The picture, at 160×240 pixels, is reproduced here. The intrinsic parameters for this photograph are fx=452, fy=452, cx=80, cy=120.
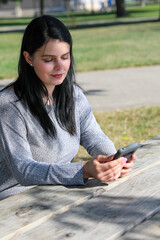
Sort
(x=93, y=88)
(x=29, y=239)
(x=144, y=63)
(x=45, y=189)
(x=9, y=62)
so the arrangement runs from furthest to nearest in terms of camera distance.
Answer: (x=9, y=62)
(x=144, y=63)
(x=93, y=88)
(x=45, y=189)
(x=29, y=239)

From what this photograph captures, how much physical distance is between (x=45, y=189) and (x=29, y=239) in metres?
0.51

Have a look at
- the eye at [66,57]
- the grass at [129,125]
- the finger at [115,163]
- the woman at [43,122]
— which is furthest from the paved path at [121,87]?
the finger at [115,163]

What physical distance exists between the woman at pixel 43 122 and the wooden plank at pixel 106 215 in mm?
148

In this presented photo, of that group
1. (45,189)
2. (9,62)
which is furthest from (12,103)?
(9,62)

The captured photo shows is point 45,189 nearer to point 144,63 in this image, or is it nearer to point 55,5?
point 144,63

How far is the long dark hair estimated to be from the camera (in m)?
2.17

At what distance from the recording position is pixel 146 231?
1.55 meters

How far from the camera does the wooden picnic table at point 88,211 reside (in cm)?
Answer: 154

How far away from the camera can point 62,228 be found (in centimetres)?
157

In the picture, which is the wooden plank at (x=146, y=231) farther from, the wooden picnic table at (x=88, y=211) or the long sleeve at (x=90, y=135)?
the long sleeve at (x=90, y=135)

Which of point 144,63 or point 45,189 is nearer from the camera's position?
point 45,189

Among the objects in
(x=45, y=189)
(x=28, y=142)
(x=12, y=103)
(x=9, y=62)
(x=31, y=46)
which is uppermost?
(x=31, y=46)

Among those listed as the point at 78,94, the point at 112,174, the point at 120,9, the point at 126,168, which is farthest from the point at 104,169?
the point at 120,9

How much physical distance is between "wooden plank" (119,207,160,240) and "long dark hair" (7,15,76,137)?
78 cm
